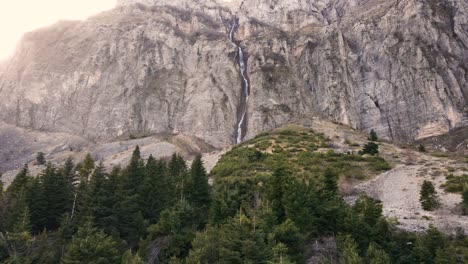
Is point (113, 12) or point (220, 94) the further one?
point (113, 12)

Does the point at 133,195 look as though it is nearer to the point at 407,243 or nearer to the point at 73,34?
the point at 407,243

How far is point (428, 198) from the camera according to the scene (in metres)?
41.8

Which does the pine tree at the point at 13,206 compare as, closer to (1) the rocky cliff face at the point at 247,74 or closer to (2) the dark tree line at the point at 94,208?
(2) the dark tree line at the point at 94,208

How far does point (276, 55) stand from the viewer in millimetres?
144125

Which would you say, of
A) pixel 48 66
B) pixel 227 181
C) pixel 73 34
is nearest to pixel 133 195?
pixel 227 181

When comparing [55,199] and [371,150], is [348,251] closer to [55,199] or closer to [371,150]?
[55,199]

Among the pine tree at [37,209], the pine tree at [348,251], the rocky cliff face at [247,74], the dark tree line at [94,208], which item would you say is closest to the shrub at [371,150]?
the dark tree line at [94,208]

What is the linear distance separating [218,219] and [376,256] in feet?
53.6

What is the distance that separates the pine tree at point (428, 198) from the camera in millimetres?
41219

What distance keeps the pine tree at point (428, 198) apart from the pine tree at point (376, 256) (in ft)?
41.3

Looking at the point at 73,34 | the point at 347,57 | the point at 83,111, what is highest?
the point at 73,34

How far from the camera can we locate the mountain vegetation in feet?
102

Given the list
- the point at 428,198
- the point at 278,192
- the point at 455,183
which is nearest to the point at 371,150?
the point at 455,183

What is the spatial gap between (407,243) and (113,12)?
535 feet
